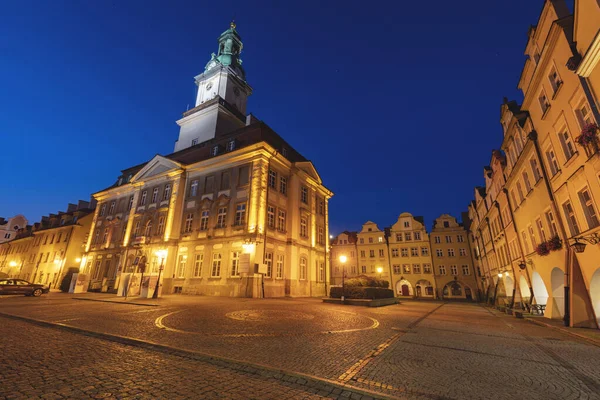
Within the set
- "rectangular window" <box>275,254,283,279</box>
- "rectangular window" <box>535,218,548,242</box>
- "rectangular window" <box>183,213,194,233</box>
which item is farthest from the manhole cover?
"rectangular window" <box>183,213,194,233</box>

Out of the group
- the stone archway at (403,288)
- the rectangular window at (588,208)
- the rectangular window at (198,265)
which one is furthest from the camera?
the stone archway at (403,288)

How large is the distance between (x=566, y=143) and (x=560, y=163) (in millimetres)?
911

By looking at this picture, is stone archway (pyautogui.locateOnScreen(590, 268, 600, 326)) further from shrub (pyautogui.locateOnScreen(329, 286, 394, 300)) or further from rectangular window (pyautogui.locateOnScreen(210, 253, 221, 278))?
rectangular window (pyautogui.locateOnScreen(210, 253, 221, 278))

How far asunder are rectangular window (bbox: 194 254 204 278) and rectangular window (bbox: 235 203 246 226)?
5.14 m

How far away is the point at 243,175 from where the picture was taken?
2767 centimetres

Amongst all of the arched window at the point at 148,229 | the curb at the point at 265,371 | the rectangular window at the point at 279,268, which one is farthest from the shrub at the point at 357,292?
the arched window at the point at 148,229

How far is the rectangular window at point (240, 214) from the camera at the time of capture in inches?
1025

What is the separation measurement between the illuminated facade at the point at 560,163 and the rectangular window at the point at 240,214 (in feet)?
71.2

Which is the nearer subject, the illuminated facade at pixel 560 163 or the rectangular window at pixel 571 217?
the illuminated facade at pixel 560 163

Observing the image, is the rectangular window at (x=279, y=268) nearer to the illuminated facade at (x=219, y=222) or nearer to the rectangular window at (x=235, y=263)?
the illuminated facade at (x=219, y=222)

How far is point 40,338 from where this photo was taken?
23.5ft

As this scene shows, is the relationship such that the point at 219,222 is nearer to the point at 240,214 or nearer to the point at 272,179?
the point at 240,214

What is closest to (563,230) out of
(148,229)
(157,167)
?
(148,229)

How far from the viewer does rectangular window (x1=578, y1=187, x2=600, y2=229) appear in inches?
414
